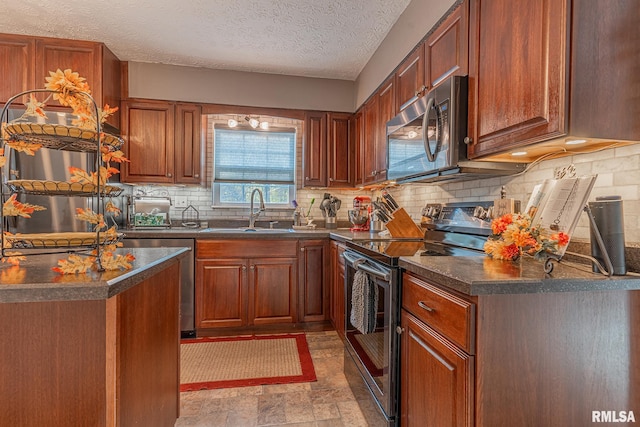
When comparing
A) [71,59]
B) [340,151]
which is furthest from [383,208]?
[71,59]

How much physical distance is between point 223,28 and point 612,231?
9.00 ft

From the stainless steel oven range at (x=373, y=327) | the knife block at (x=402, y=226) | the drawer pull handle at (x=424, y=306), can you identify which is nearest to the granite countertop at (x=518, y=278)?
the drawer pull handle at (x=424, y=306)

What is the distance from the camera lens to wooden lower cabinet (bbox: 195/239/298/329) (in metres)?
2.85

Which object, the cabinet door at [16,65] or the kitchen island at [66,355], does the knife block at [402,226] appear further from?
the cabinet door at [16,65]

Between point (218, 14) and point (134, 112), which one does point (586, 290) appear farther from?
point (134, 112)

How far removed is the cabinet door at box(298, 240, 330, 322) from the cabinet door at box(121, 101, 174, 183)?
151 cm

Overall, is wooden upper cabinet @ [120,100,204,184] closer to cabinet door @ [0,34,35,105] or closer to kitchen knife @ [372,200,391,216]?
cabinet door @ [0,34,35,105]

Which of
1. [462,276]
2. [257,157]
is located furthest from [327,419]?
[257,157]

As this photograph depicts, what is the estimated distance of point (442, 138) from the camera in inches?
65.5

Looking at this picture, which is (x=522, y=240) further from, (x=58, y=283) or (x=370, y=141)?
(x=370, y=141)

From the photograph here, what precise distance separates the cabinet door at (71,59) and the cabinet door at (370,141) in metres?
2.34

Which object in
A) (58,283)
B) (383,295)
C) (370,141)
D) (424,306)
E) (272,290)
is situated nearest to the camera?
(58,283)

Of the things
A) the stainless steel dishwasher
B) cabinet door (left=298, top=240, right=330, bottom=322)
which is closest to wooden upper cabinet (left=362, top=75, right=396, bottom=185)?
cabinet door (left=298, top=240, right=330, bottom=322)

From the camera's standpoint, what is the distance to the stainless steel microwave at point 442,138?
5.18 feet
